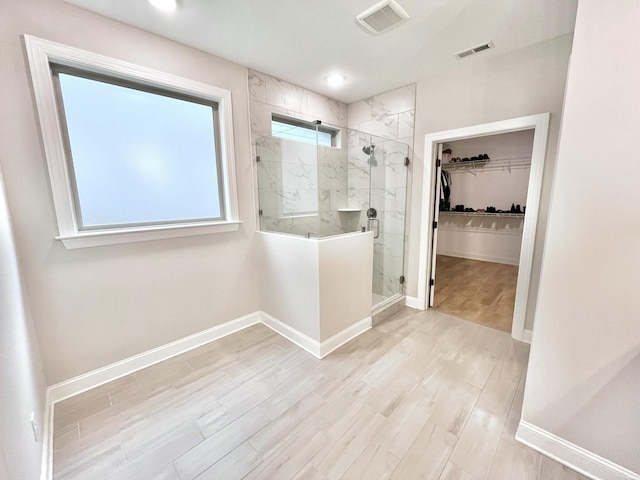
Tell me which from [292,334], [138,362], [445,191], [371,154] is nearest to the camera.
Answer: [138,362]

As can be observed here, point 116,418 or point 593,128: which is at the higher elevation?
point 593,128

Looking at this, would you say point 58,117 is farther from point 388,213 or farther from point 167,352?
point 388,213

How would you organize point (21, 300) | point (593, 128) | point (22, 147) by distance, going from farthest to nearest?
point (22, 147)
point (21, 300)
point (593, 128)

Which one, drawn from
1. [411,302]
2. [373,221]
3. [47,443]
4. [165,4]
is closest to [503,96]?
[373,221]

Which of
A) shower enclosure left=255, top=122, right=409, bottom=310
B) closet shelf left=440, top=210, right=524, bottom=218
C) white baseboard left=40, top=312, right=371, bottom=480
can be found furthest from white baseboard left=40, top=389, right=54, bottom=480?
closet shelf left=440, top=210, right=524, bottom=218

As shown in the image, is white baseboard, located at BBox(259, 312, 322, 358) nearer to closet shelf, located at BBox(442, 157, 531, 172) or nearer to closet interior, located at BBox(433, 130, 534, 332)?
closet interior, located at BBox(433, 130, 534, 332)

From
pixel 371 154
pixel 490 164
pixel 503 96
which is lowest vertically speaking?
pixel 371 154

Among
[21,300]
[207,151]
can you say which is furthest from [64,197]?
[207,151]

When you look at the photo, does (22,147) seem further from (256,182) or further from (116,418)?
(116,418)

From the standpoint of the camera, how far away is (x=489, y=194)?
17.8ft

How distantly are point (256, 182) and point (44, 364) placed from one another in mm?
2178

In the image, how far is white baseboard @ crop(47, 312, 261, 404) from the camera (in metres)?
1.86

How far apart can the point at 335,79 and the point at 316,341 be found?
2777mm

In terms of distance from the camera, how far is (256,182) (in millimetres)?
2750
